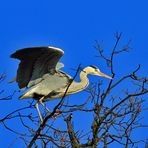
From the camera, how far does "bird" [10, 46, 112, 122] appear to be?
988 centimetres

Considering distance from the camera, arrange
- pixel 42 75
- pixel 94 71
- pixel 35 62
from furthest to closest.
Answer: pixel 94 71, pixel 42 75, pixel 35 62

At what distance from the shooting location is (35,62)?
10148 mm

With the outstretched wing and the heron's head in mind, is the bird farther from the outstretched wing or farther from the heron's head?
the heron's head

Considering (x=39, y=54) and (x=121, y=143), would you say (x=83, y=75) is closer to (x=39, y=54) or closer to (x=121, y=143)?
(x=39, y=54)

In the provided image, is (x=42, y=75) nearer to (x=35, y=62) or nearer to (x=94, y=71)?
(x=35, y=62)

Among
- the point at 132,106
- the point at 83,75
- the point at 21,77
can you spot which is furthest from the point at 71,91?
the point at 132,106

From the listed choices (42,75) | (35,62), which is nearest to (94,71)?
(42,75)

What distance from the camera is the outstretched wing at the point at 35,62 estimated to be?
31.9 ft

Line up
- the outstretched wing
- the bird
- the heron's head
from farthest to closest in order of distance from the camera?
the heron's head, the bird, the outstretched wing

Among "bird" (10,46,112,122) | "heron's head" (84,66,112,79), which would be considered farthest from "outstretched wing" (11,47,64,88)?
"heron's head" (84,66,112,79)

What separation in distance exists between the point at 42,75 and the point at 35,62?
48 centimetres

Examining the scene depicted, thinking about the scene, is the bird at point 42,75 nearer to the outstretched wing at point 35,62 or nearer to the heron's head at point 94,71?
the outstretched wing at point 35,62

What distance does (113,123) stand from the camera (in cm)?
889

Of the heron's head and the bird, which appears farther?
the heron's head
